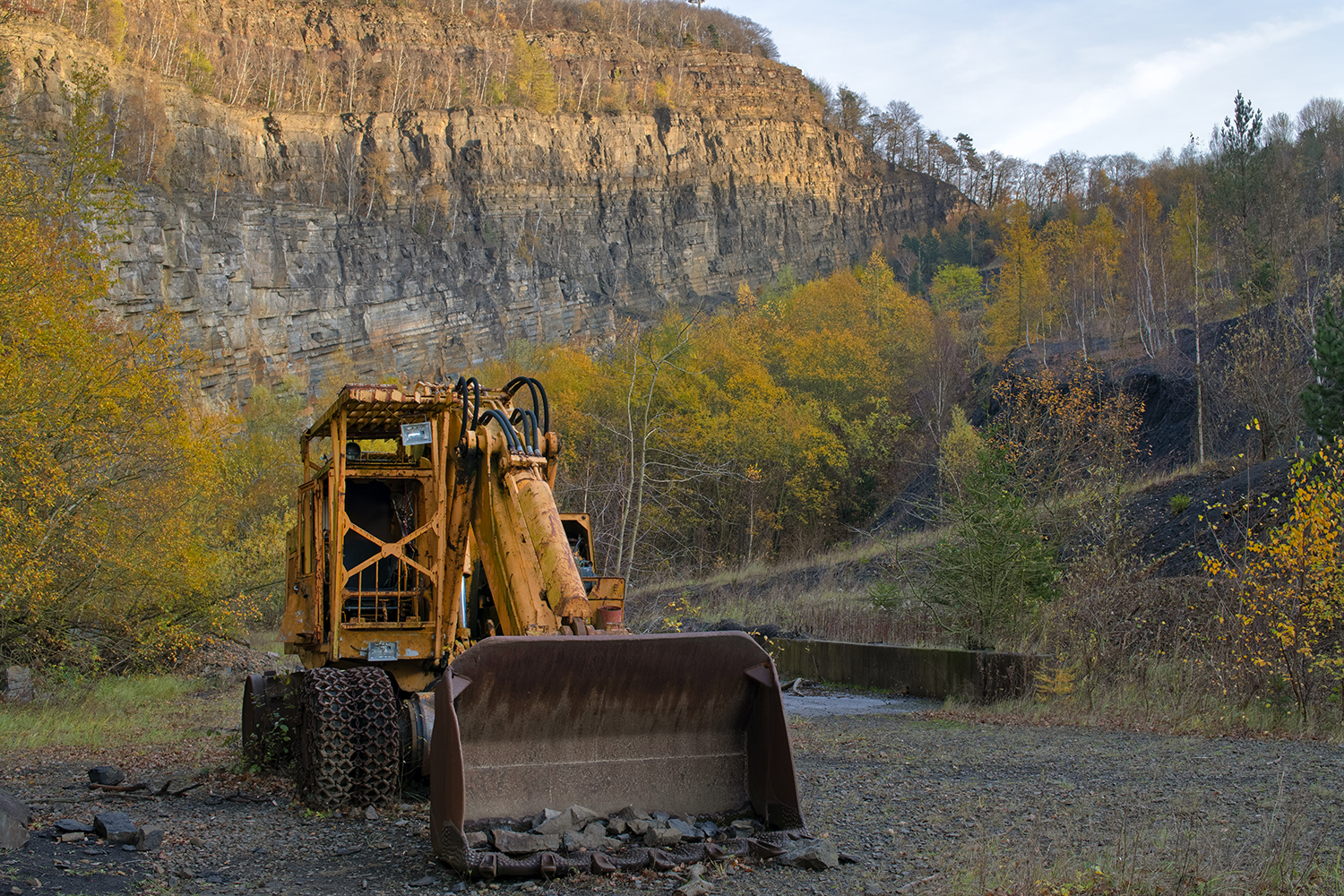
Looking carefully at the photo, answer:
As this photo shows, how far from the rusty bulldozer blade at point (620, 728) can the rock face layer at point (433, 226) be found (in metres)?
52.6

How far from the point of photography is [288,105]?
78500 mm

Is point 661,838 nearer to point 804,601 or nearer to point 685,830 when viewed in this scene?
point 685,830

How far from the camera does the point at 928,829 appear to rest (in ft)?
23.2

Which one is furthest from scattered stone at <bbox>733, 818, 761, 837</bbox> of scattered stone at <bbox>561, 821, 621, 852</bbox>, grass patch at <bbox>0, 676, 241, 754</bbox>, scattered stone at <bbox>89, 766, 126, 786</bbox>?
grass patch at <bbox>0, 676, 241, 754</bbox>

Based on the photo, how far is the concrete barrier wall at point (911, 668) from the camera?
619 inches

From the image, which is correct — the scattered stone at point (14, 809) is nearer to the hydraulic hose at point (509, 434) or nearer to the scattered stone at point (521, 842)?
the scattered stone at point (521, 842)

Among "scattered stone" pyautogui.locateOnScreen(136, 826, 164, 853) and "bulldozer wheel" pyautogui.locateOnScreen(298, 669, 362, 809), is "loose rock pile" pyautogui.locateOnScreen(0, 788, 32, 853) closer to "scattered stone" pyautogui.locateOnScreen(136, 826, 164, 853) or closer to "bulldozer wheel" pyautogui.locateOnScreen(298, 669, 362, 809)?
"scattered stone" pyautogui.locateOnScreen(136, 826, 164, 853)

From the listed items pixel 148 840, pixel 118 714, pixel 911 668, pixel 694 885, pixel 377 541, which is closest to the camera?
pixel 694 885

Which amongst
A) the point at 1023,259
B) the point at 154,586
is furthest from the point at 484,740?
the point at 1023,259

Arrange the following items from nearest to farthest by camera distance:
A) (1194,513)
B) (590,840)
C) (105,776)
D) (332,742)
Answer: (590,840)
(332,742)
(105,776)
(1194,513)

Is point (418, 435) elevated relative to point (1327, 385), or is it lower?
lower

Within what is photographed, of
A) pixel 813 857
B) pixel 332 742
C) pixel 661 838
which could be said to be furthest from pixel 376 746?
pixel 813 857

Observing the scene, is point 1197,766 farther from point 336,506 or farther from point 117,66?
point 117,66

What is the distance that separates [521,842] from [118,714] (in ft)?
38.5
